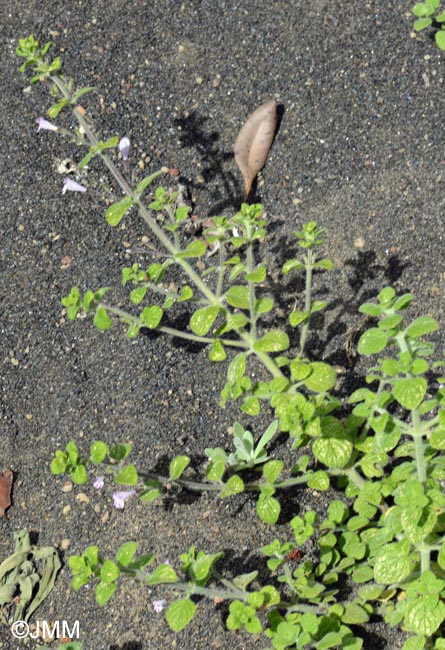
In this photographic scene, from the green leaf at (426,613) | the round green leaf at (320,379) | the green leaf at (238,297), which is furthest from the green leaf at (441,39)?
the green leaf at (426,613)

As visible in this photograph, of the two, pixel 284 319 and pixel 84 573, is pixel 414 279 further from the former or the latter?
pixel 84 573

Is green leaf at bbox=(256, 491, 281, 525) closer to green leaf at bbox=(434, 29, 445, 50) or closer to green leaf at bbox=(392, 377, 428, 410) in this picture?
green leaf at bbox=(392, 377, 428, 410)

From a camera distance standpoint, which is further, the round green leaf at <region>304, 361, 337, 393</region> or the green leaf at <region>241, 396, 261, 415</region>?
the green leaf at <region>241, 396, 261, 415</region>

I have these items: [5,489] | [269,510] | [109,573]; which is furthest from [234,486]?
[5,489]

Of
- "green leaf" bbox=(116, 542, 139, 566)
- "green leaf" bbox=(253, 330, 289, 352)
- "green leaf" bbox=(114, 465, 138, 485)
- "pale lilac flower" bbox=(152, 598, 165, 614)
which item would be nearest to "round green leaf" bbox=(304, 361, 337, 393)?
"green leaf" bbox=(253, 330, 289, 352)

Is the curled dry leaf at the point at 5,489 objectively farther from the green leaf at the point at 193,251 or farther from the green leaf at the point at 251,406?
the green leaf at the point at 193,251

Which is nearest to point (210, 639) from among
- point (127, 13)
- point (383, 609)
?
point (383, 609)
